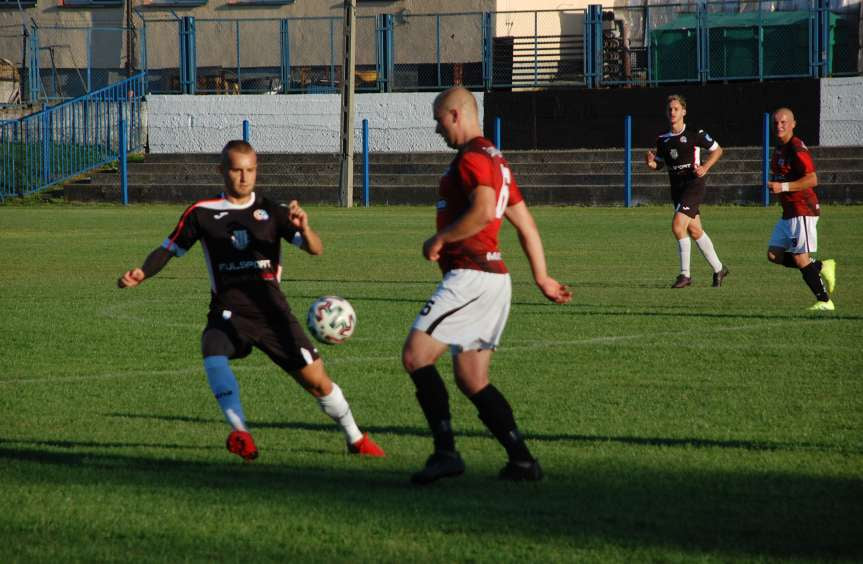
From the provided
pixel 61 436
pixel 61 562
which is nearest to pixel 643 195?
pixel 61 436

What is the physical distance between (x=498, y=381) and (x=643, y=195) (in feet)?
80.8

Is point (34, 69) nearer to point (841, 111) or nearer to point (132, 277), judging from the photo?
point (841, 111)

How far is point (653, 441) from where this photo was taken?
7.18 m

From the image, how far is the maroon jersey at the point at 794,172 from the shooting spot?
13781 mm

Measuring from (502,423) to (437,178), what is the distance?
29644 mm

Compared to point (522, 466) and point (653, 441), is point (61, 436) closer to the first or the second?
point (522, 466)

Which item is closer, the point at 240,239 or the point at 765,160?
the point at 240,239

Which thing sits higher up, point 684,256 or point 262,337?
point 262,337

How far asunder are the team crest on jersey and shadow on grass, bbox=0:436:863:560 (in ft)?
3.51

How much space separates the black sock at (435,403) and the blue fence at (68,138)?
30685 millimetres

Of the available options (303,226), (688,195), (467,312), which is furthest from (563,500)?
(688,195)

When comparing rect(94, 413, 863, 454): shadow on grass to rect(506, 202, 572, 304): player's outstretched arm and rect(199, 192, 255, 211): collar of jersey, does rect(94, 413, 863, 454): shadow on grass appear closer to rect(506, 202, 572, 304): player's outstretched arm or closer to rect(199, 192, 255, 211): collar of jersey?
rect(506, 202, 572, 304): player's outstretched arm

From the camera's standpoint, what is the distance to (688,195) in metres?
16.9

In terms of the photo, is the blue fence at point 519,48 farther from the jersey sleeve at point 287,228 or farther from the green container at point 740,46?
the jersey sleeve at point 287,228
